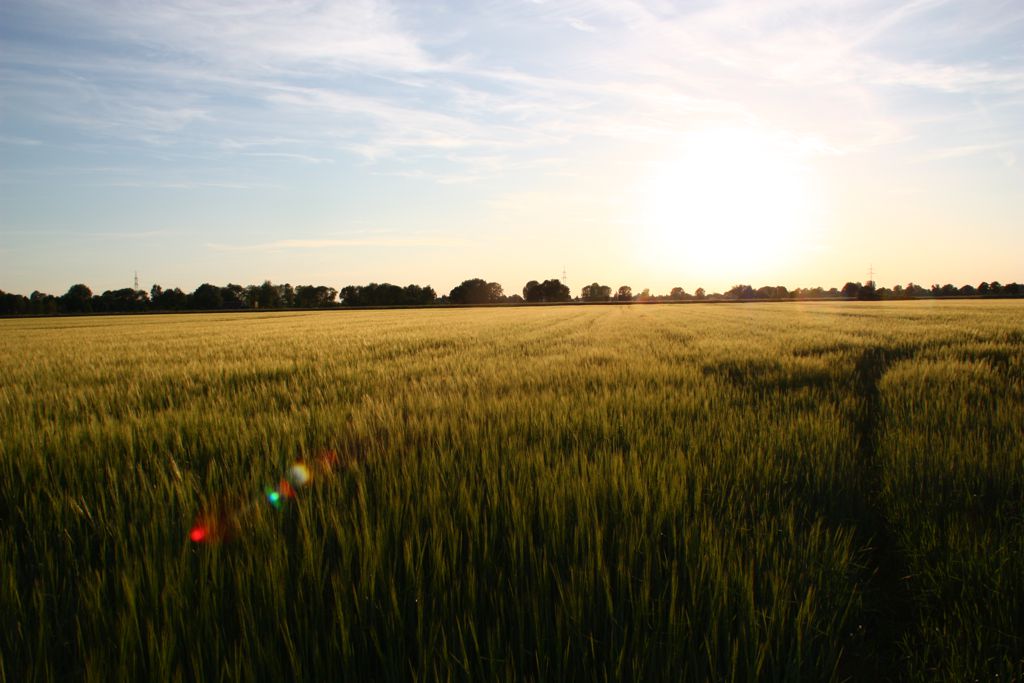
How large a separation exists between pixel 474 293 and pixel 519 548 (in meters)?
120

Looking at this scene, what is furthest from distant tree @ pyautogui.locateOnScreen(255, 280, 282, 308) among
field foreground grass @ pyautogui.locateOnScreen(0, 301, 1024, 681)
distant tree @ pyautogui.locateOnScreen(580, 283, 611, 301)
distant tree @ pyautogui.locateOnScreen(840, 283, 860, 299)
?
distant tree @ pyautogui.locateOnScreen(840, 283, 860, 299)

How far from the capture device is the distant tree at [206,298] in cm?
9706

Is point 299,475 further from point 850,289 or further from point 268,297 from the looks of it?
A: point 850,289

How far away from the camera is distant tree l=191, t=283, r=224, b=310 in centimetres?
9706

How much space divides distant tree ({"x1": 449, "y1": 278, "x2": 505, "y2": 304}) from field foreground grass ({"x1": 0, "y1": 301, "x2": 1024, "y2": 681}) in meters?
115

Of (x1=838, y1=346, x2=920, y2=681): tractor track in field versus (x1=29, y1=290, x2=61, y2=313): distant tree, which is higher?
(x1=29, y1=290, x2=61, y2=313): distant tree

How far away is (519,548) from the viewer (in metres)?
1.55

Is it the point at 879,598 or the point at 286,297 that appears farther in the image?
the point at 286,297

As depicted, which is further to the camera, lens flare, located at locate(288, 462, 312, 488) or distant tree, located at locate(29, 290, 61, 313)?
distant tree, located at locate(29, 290, 61, 313)

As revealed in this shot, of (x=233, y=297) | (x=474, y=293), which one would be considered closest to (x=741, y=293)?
(x=474, y=293)

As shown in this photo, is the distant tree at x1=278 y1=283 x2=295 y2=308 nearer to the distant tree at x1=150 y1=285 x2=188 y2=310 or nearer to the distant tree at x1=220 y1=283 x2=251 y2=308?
the distant tree at x1=220 y1=283 x2=251 y2=308

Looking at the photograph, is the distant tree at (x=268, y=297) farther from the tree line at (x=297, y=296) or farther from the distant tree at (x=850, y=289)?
the distant tree at (x=850, y=289)

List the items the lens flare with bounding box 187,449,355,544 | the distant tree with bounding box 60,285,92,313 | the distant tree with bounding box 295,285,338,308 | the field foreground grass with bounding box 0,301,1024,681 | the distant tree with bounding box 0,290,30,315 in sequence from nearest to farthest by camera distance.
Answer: the field foreground grass with bounding box 0,301,1024,681 → the lens flare with bounding box 187,449,355,544 → the distant tree with bounding box 0,290,30,315 → the distant tree with bounding box 60,285,92,313 → the distant tree with bounding box 295,285,338,308

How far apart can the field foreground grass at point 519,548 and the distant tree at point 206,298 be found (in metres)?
110
